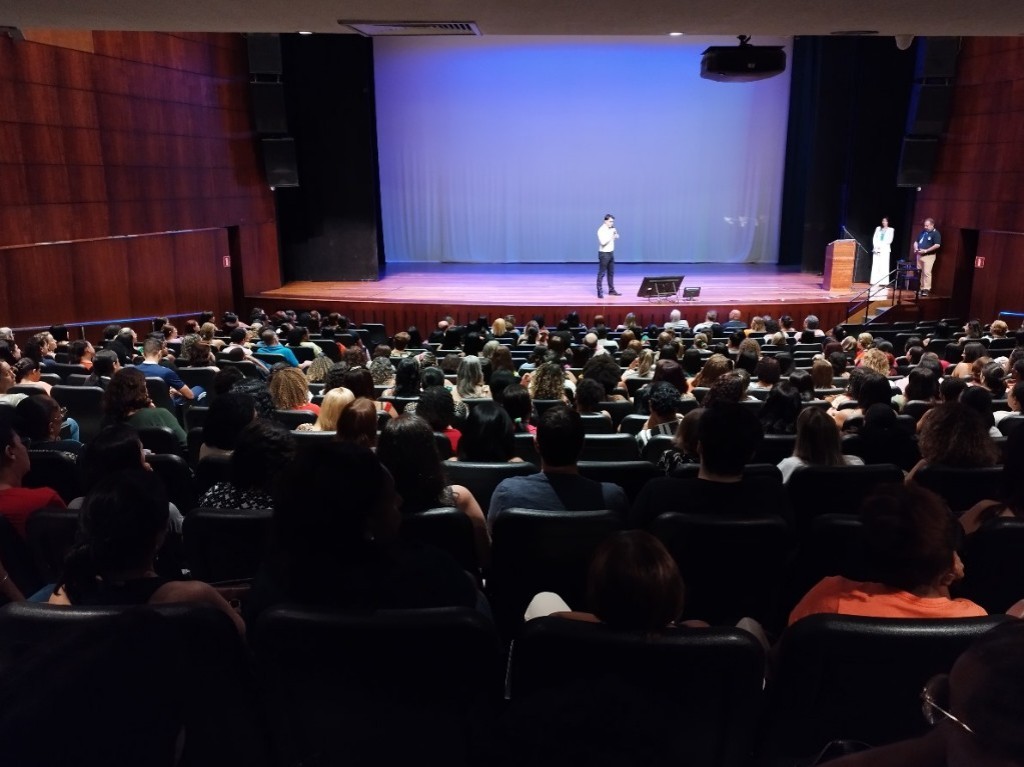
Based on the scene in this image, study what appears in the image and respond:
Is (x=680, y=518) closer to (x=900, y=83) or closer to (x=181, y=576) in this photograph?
(x=181, y=576)

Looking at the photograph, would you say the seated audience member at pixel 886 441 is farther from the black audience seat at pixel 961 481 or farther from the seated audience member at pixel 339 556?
the seated audience member at pixel 339 556

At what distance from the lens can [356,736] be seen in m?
1.86

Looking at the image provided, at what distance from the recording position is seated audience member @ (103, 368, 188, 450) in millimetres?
4340

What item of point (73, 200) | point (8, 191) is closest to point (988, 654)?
point (8, 191)

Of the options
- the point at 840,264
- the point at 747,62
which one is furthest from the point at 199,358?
the point at 840,264

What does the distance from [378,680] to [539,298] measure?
11.5 metres

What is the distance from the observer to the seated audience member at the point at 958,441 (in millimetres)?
3279

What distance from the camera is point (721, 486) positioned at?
2936 mm

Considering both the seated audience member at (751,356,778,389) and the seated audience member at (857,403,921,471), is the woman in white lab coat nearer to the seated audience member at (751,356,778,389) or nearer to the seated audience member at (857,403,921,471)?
the seated audience member at (751,356,778,389)

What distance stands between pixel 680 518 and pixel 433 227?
15.7 meters

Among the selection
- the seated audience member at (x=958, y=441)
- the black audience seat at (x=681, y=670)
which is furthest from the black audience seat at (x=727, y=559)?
the seated audience member at (x=958, y=441)

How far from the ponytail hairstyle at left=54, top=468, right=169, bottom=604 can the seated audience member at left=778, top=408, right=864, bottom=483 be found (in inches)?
102

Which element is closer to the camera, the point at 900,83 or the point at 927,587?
the point at 927,587

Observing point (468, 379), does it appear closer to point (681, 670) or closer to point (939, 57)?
point (681, 670)
